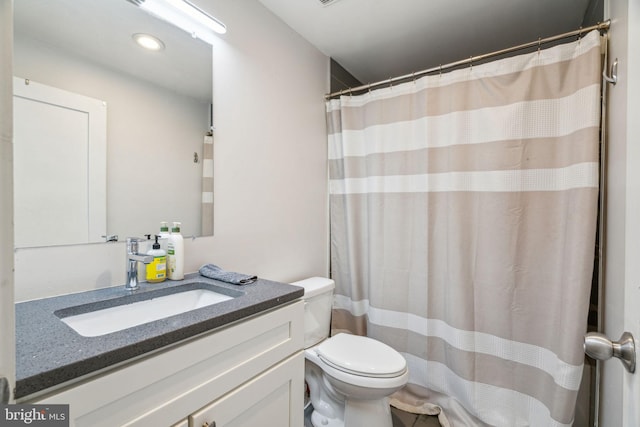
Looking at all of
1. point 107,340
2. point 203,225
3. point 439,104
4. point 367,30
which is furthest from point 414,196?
point 107,340

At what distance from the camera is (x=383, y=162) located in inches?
70.8

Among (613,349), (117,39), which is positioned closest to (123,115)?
(117,39)

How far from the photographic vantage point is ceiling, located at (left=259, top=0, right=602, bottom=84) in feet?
5.03

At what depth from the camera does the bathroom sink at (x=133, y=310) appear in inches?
32.1

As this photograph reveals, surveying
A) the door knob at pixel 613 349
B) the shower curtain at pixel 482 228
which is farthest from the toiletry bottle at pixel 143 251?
the door knob at pixel 613 349

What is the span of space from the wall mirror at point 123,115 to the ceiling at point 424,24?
28.6 inches

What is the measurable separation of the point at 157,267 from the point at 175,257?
2.8 inches

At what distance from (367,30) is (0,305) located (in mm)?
2031

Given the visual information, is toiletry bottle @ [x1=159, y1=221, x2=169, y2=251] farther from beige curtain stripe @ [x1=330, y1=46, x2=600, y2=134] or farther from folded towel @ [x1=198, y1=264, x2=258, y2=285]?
beige curtain stripe @ [x1=330, y1=46, x2=600, y2=134]

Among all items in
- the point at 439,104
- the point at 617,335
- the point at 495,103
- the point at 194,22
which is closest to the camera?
the point at 617,335

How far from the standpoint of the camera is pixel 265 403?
2.95ft

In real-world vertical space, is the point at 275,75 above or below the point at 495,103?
above

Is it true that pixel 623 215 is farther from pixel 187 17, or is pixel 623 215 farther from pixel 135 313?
pixel 187 17

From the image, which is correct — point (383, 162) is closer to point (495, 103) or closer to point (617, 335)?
point (495, 103)
